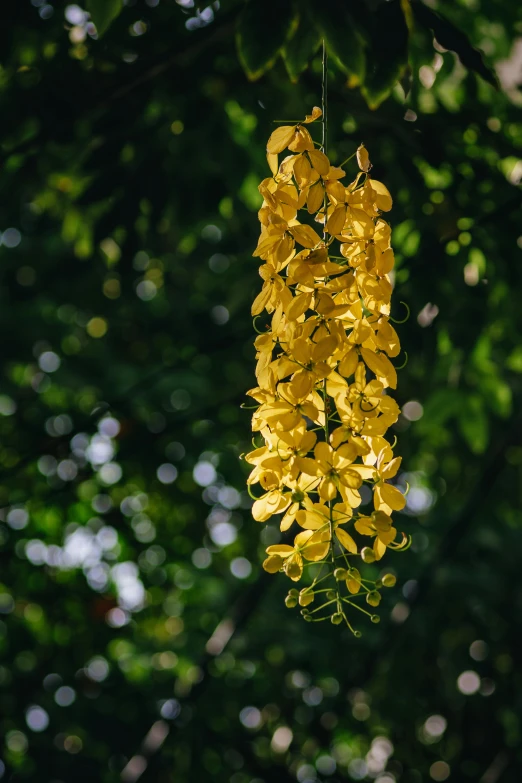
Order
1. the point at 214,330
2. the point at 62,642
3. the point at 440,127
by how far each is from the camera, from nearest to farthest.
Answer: the point at 440,127, the point at 214,330, the point at 62,642

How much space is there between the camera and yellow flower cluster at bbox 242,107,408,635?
1.00 meters

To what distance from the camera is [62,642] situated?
4.06 m

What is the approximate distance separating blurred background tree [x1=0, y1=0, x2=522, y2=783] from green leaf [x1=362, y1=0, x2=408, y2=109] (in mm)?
36

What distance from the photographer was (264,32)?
1.37 metres

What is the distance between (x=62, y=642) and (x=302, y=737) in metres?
1.18

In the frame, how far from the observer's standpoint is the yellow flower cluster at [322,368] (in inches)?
39.5

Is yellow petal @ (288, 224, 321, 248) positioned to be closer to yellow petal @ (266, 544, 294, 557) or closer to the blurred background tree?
yellow petal @ (266, 544, 294, 557)

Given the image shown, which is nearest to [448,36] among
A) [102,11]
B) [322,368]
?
[102,11]

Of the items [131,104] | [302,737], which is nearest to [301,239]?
[131,104]

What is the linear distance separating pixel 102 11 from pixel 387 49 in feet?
1.53

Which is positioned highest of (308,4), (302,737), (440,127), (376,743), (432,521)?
(308,4)

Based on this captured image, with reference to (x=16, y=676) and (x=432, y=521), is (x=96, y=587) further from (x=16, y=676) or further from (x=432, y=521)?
(x=432, y=521)

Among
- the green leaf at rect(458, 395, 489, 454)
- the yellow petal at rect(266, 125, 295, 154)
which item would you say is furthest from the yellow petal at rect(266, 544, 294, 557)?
the green leaf at rect(458, 395, 489, 454)

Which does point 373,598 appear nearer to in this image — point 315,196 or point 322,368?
point 322,368
